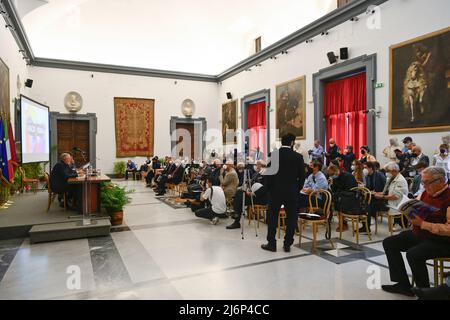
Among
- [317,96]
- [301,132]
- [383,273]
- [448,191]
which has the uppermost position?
[317,96]

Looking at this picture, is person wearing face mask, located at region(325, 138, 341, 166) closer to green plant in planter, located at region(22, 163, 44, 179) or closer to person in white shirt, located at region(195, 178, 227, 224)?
person in white shirt, located at region(195, 178, 227, 224)

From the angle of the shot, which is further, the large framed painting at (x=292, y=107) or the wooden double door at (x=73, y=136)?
the wooden double door at (x=73, y=136)

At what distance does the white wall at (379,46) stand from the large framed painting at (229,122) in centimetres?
325

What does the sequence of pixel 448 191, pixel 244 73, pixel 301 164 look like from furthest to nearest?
pixel 244 73, pixel 301 164, pixel 448 191

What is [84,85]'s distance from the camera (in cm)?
1460

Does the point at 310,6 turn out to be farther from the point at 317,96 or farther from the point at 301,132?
the point at 301,132

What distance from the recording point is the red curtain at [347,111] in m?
8.95

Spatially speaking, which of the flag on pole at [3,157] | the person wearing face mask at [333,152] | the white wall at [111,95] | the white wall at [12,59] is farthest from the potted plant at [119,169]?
the person wearing face mask at [333,152]

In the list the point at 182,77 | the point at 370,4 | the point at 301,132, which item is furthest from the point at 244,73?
the point at 370,4

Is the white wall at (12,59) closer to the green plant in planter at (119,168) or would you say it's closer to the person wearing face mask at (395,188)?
the green plant in planter at (119,168)

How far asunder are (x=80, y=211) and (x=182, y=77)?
11.6 meters

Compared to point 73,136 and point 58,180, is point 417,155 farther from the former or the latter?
point 73,136
